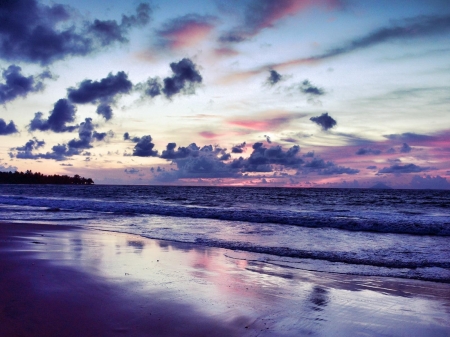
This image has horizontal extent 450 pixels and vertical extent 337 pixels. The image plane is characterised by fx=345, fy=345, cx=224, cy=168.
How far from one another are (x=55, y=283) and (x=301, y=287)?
4.81m

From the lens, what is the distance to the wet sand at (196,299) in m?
4.73

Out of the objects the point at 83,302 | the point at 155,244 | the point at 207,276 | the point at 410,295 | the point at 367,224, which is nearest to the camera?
the point at 83,302

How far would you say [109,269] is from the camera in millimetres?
7797

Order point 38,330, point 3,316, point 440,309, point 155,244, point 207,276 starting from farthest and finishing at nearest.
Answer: point 155,244
point 207,276
point 440,309
point 3,316
point 38,330

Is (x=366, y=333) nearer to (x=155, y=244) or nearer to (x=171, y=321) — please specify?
(x=171, y=321)

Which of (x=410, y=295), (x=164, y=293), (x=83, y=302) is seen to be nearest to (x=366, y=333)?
(x=410, y=295)

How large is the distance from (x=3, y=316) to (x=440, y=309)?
6.97m

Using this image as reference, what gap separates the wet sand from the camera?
473 centimetres

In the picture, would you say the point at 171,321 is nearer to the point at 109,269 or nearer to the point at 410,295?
the point at 109,269

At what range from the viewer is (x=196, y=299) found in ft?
19.5

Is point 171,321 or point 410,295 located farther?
point 410,295

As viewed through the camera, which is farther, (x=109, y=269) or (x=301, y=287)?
(x=109, y=269)

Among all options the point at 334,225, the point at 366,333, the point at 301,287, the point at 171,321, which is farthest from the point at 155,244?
the point at 334,225

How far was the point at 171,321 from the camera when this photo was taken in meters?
4.88
